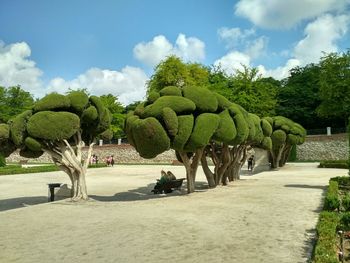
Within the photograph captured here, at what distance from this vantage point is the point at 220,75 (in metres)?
64.9

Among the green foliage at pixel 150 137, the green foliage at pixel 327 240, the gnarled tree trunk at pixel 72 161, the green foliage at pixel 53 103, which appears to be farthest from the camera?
the gnarled tree trunk at pixel 72 161

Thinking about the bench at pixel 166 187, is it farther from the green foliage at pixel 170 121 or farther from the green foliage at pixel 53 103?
the green foliage at pixel 53 103

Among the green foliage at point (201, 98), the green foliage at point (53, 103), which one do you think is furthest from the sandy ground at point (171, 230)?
the green foliage at point (53, 103)

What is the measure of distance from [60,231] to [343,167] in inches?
1070

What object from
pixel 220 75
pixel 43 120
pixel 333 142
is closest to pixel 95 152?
pixel 220 75

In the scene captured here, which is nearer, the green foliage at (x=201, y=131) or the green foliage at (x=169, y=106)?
the green foliage at (x=169, y=106)

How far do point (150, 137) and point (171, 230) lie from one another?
4585 mm

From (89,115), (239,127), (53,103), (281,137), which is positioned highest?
(53,103)

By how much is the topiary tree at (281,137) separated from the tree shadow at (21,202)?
20.0m

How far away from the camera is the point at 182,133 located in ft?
46.2

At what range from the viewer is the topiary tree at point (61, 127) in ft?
47.1

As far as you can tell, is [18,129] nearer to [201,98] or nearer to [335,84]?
[201,98]

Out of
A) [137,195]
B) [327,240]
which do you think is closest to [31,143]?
[137,195]

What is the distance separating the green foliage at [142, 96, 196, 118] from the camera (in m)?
14.1
